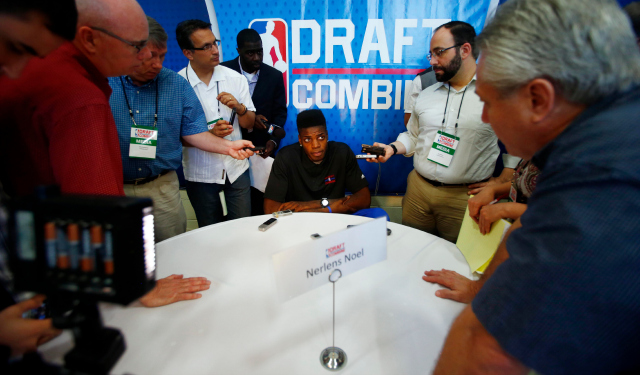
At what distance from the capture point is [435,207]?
2316mm

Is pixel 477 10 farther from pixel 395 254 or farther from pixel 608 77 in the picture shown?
pixel 608 77

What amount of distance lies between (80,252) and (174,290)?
0.70 metres

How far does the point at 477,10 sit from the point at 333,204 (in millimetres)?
2183

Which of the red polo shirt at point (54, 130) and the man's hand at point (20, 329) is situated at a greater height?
the red polo shirt at point (54, 130)

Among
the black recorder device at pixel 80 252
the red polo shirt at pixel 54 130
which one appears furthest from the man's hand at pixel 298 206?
the black recorder device at pixel 80 252

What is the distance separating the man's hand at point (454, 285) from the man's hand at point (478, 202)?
39cm

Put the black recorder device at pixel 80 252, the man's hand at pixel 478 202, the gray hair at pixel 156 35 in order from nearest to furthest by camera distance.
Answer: the black recorder device at pixel 80 252
the man's hand at pixel 478 202
the gray hair at pixel 156 35

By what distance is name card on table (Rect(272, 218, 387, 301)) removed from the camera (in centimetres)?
81

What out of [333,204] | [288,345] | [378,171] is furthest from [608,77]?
[378,171]

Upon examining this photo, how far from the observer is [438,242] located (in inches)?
57.4

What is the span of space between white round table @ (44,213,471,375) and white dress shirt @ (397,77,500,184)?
973mm

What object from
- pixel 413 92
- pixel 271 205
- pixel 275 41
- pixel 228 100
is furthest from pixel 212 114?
pixel 413 92

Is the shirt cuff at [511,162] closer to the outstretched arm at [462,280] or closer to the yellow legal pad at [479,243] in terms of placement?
the yellow legal pad at [479,243]

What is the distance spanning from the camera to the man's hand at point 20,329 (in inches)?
28.9
